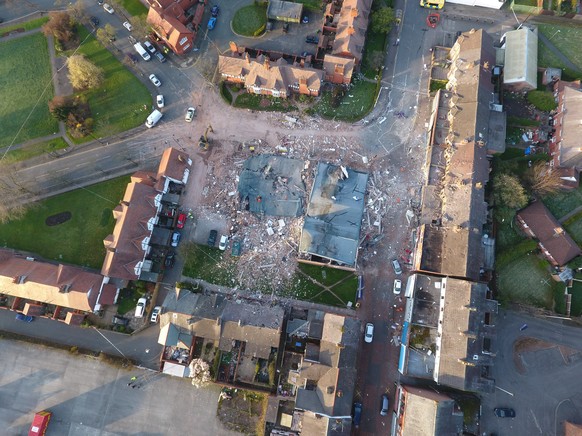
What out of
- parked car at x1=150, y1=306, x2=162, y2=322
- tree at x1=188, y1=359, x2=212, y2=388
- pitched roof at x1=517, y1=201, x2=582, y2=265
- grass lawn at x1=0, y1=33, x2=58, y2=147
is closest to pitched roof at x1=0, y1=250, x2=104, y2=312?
parked car at x1=150, y1=306, x2=162, y2=322

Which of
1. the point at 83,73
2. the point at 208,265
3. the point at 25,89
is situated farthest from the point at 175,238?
the point at 25,89

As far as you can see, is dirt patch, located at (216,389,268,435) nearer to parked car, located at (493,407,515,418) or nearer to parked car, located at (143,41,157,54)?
parked car, located at (493,407,515,418)

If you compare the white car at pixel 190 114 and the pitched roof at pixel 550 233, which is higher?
the white car at pixel 190 114

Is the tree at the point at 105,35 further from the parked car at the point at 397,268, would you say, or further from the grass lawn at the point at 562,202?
the grass lawn at the point at 562,202

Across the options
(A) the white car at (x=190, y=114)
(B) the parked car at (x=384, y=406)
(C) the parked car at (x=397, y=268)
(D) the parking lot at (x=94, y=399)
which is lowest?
(D) the parking lot at (x=94, y=399)

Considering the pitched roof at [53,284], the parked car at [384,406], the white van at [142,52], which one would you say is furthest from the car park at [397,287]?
the white van at [142,52]

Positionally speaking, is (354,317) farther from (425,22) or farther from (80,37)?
(80,37)

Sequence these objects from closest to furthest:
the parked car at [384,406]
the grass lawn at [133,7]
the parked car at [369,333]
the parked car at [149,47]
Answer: the parked car at [384,406] < the parked car at [369,333] < the parked car at [149,47] < the grass lawn at [133,7]

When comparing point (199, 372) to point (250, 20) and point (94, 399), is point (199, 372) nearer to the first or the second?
point (94, 399)
